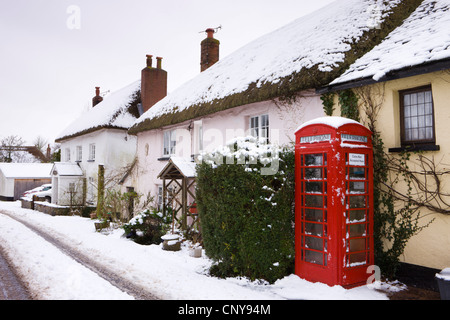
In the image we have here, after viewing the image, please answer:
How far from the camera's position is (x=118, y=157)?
62.1 feet

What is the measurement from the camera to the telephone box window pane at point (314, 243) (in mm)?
5590

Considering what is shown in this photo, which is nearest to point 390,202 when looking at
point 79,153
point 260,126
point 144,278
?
point 260,126

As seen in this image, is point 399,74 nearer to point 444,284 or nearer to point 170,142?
point 444,284

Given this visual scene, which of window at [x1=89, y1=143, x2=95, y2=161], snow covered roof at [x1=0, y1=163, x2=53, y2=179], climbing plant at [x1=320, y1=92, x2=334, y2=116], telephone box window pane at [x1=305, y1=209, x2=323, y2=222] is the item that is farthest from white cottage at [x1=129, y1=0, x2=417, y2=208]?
snow covered roof at [x1=0, y1=163, x2=53, y2=179]

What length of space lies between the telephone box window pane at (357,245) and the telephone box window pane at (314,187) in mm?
1022

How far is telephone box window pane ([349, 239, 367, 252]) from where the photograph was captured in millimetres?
5470

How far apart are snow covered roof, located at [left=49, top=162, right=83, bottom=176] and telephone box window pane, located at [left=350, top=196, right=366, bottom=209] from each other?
19290 millimetres

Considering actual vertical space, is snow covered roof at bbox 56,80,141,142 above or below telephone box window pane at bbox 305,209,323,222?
above

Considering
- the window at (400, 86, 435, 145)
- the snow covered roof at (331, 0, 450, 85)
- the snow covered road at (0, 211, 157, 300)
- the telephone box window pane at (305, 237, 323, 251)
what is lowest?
the snow covered road at (0, 211, 157, 300)

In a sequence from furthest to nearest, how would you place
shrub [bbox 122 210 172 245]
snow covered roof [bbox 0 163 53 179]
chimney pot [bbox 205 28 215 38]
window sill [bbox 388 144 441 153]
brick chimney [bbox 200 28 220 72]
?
snow covered roof [bbox 0 163 53 179] → brick chimney [bbox 200 28 220 72] → chimney pot [bbox 205 28 215 38] → shrub [bbox 122 210 172 245] → window sill [bbox 388 144 441 153]

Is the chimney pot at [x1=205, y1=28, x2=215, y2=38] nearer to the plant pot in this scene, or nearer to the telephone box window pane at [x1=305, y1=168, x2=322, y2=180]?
the telephone box window pane at [x1=305, y1=168, x2=322, y2=180]

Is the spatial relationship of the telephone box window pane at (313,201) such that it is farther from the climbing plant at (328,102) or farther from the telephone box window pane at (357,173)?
the climbing plant at (328,102)

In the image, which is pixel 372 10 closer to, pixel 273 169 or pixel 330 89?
pixel 330 89
